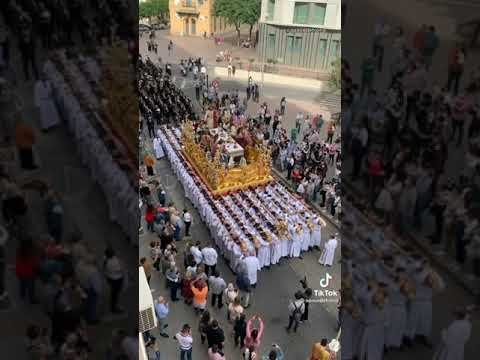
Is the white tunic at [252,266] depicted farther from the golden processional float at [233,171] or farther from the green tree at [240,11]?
the green tree at [240,11]

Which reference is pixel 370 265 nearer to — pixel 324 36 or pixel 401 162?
pixel 401 162

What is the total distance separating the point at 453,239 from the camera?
22.5ft

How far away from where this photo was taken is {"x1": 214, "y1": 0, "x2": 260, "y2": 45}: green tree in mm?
26062

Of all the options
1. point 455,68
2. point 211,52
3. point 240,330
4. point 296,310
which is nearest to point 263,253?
point 296,310

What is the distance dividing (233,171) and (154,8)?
3016 centimetres

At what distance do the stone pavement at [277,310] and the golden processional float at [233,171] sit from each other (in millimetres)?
1090

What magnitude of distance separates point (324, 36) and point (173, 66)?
7540 mm

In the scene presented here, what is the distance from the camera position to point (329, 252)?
830 cm

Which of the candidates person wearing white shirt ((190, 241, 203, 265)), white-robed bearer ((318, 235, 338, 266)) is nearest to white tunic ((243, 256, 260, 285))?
person wearing white shirt ((190, 241, 203, 265))

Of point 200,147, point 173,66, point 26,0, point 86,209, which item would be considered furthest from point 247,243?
point 173,66

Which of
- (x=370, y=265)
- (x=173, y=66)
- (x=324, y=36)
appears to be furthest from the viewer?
(x=173, y=66)

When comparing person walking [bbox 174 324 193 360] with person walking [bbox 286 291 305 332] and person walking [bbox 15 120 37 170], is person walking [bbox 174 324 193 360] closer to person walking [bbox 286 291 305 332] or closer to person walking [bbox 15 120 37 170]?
person walking [bbox 286 291 305 332]

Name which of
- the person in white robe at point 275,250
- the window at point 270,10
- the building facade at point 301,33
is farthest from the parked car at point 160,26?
the person in white robe at point 275,250

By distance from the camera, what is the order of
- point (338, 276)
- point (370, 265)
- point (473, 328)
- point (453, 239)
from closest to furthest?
1. point (473, 328)
2. point (370, 265)
3. point (453, 239)
4. point (338, 276)
